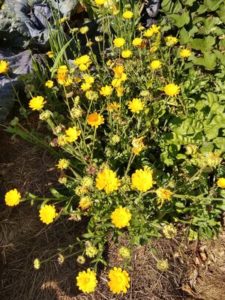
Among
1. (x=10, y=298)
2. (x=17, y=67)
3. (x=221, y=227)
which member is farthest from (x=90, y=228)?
(x=17, y=67)

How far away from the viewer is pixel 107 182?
180cm

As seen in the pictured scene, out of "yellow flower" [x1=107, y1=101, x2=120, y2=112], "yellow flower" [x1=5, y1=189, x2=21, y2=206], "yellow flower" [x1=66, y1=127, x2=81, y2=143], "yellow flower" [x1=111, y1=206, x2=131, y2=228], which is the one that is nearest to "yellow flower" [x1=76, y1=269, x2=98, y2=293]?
"yellow flower" [x1=111, y1=206, x2=131, y2=228]

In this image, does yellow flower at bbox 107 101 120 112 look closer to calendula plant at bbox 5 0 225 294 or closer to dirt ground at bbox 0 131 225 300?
calendula plant at bbox 5 0 225 294

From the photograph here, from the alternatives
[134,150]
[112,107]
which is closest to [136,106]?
[112,107]

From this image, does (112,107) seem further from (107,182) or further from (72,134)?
(107,182)

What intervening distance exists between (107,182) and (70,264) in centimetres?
64

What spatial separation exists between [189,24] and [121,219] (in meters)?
1.84

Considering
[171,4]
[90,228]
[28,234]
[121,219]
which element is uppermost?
[171,4]

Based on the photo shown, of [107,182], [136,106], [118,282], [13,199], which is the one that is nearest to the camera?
[118,282]

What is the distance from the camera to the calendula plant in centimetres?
189

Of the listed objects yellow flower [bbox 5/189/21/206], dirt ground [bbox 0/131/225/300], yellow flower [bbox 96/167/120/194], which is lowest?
dirt ground [bbox 0/131/225/300]

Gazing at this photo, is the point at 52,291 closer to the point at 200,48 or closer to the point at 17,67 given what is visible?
the point at 17,67

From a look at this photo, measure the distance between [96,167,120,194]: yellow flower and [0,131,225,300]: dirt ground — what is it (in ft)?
1.67

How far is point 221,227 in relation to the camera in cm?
242
